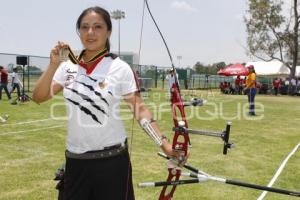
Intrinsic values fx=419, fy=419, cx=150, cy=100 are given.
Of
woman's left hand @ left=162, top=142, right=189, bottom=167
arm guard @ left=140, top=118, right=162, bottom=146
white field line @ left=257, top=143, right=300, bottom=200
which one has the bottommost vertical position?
white field line @ left=257, top=143, right=300, bottom=200

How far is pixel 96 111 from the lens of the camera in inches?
110

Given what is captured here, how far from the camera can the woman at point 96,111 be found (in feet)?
9.20

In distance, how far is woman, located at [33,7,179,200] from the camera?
2805mm

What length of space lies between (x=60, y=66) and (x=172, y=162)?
1056mm

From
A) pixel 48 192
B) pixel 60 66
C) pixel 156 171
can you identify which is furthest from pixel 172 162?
pixel 156 171

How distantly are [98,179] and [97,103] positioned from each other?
52cm

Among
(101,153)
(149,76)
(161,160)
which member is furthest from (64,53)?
(149,76)

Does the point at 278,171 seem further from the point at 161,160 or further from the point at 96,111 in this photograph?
the point at 96,111

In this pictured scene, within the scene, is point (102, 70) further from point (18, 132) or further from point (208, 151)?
point (18, 132)

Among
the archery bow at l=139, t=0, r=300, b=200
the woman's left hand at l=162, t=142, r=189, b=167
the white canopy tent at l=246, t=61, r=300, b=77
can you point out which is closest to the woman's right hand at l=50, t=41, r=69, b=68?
the archery bow at l=139, t=0, r=300, b=200

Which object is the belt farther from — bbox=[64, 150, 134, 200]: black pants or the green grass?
the green grass

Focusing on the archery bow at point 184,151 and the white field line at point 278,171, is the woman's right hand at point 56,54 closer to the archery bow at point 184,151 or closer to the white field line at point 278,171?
the archery bow at point 184,151

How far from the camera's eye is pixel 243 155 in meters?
9.39

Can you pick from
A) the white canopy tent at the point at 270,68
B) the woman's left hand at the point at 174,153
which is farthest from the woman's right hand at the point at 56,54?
the white canopy tent at the point at 270,68
